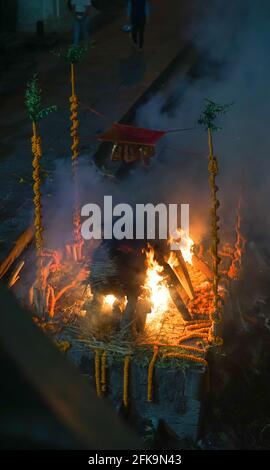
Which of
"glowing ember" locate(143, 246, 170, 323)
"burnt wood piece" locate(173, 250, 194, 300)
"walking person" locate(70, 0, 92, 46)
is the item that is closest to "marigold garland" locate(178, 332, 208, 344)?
"glowing ember" locate(143, 246, 170, 323)

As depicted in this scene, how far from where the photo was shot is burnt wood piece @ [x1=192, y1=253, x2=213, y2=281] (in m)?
7.48

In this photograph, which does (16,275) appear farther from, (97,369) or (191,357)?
(191,357)

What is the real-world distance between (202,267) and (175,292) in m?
0.79

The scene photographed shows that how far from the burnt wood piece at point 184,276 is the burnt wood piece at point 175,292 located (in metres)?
0.18

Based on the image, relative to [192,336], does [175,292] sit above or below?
above

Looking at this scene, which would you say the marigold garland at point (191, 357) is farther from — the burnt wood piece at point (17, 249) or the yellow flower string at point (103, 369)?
the burnt wood piece at point (17, 249)

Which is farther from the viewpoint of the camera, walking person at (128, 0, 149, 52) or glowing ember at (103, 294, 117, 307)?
walking person at (128, 0, 149, 52)

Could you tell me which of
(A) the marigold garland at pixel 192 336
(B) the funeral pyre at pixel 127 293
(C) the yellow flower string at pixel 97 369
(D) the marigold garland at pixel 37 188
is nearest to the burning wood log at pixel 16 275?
(B) the funeral pyre at pixel 127 293

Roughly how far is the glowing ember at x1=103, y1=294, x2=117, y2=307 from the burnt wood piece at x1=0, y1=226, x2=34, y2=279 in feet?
4.12

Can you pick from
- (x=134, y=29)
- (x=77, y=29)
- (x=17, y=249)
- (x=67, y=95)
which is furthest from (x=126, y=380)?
(x=77, y=29)

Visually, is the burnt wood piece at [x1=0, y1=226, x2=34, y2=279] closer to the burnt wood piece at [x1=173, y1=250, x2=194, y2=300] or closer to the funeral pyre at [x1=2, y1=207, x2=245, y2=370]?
the funeral pyre at [x1=2, y1=207, x2=245, y2=370]

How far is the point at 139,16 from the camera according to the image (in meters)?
16.0

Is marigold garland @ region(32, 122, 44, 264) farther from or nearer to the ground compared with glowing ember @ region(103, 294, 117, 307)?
farther from the ground
